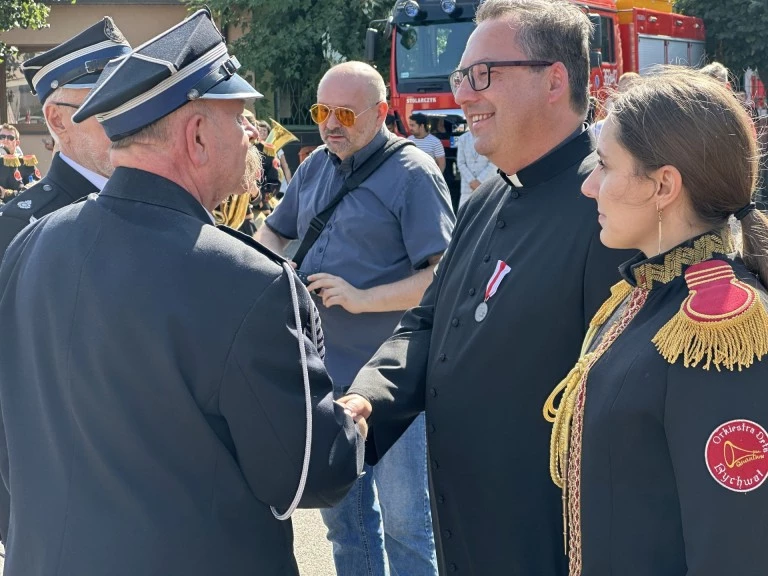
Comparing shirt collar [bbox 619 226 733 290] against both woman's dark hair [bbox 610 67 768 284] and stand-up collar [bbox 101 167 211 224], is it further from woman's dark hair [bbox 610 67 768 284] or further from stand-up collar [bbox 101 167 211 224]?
stand-up collar [bbox 101 167 211 224]

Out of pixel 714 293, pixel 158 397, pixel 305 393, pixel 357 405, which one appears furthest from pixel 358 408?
pixel 714 293

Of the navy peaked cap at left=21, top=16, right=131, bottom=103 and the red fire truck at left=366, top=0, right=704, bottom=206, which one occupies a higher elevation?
the navy peaked cap at left=21, top=16, right=131, bottom=103

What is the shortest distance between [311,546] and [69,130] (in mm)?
2502

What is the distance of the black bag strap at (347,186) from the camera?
13.0ft

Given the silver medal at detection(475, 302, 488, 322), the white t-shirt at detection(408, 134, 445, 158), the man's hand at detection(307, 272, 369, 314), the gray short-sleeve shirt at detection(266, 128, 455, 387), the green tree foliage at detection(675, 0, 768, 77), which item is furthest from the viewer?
the green tree foliage at detection(675, 0, 768, 77)

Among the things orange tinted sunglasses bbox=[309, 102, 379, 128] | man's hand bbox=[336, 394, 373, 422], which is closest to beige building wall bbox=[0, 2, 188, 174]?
orange tinted sunglasses bbox=[309, 102, 379, 128]

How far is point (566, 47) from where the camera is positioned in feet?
9.09

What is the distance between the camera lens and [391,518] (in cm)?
375

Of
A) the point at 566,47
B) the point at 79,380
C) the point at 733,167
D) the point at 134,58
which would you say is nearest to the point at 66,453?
the point at 79,380

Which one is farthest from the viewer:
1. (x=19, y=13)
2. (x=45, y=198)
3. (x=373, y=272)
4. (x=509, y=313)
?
(x=19, y=13)

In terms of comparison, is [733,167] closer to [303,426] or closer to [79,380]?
[303,426]

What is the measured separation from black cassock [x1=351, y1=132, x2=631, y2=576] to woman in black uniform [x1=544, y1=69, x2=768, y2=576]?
1.23 ft

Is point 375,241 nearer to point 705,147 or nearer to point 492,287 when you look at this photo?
point 492,287

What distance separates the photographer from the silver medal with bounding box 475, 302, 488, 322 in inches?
103
